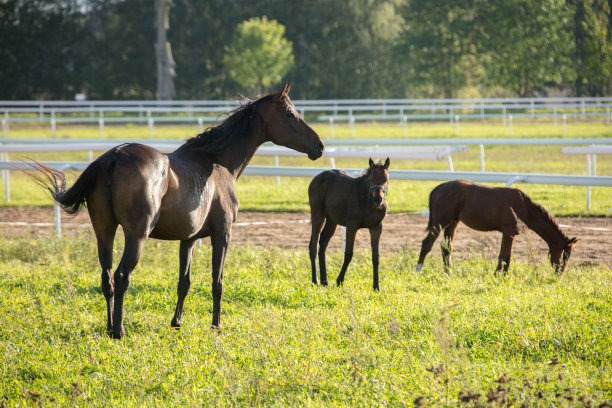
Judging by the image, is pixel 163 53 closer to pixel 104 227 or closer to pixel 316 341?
pixel 104 227

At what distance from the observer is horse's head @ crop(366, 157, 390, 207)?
7.41 m

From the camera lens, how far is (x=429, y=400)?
4.28 metres

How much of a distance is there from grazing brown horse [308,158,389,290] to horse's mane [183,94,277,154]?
1.51 meters

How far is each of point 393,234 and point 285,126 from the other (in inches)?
202

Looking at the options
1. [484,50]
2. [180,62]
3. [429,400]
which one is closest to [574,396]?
[429,400]

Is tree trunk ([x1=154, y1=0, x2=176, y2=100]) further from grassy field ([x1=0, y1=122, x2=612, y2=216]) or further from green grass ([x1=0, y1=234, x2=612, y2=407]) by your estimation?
green grass ([x1=0, y1=234, x2=612, y2=407])

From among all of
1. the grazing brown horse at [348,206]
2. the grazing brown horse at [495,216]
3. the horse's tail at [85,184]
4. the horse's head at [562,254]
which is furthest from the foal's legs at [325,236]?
the horse's tail at [85,184]

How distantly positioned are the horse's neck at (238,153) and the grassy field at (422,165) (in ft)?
18.3

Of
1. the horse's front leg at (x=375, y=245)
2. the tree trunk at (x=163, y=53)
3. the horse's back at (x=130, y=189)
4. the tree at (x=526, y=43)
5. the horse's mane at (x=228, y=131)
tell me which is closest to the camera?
the horse's back at (x=130, y=189)

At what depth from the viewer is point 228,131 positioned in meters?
6.62

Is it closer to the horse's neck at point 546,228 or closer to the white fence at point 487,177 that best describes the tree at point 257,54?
the white fence at point 487,177

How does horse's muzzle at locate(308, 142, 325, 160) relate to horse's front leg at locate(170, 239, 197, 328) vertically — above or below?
above

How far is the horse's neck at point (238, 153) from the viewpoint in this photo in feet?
21.7

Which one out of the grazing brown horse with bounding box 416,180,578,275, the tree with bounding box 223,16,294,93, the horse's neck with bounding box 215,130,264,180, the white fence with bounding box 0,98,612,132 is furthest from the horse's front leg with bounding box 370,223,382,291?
the tree with bounding box 223,16,294,93
